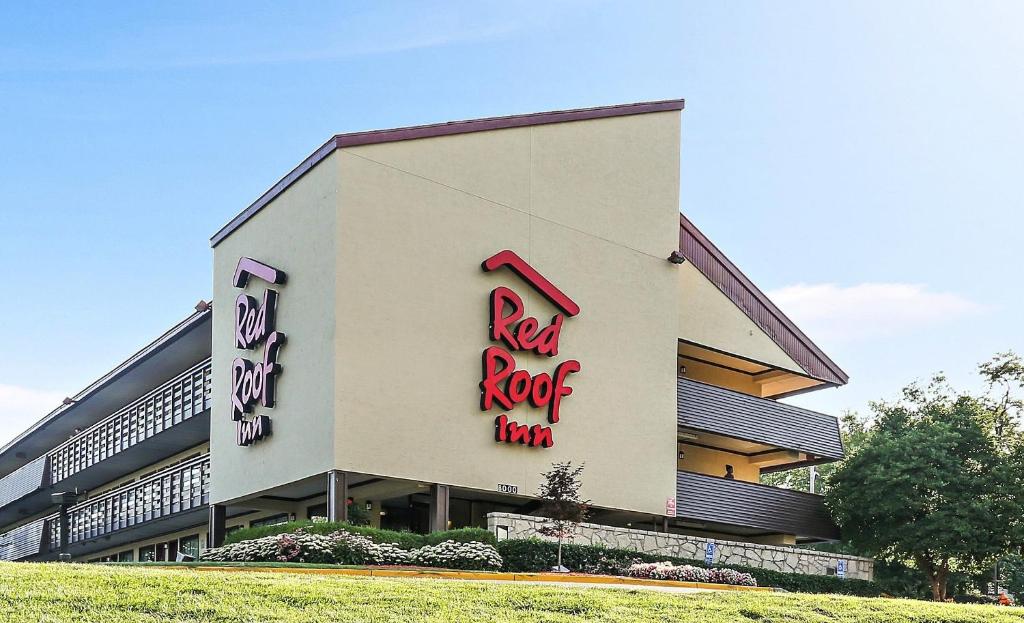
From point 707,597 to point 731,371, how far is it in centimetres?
2391

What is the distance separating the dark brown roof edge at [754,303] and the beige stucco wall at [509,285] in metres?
1.94

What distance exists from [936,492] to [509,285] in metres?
15.7

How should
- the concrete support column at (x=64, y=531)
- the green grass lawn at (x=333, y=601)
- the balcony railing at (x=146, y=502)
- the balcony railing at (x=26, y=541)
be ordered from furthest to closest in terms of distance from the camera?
the balcony railing at (x=26, y=541) → the concrete support column at (x=64, y=531) → the balcony railing at (x=146, y=502) → the green grass lawn at (x=333, y=601)

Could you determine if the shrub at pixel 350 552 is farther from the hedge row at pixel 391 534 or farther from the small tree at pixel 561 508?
the small tree at pixel 561 508

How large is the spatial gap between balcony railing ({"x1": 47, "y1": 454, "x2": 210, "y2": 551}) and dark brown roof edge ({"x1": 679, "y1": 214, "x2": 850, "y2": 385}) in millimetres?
16954

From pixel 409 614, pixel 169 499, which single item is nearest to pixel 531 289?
pixel 169 499

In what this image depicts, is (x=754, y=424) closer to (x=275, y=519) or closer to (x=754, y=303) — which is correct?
(x=754, y=303)

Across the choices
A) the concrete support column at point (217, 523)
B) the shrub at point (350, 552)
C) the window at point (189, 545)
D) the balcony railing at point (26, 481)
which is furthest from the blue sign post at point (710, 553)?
the balcony railing at point (26, 481)

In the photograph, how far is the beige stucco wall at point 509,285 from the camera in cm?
2889

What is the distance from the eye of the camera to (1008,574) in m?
34.2

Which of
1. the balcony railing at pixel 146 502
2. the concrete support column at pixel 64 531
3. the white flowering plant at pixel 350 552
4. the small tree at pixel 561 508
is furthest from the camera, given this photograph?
the concrete support column at pixel 64 531

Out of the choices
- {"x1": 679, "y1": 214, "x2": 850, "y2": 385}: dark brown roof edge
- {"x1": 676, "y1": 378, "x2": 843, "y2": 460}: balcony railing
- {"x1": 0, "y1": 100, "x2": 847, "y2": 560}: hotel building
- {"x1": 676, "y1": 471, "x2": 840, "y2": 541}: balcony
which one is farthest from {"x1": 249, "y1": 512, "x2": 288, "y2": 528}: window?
{"x1": 679, "y1": 214, "x2": 850, "y2": 385}: dark brown roof edge

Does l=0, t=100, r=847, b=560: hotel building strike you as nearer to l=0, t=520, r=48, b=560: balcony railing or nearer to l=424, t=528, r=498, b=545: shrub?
l=424, t=528, r=498, b=545: shrub

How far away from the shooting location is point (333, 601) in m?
14.5
